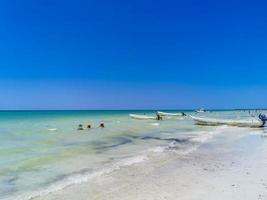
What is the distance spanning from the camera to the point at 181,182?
881 centimetres

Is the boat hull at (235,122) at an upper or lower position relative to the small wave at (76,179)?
upper

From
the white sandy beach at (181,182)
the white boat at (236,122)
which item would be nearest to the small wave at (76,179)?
the white sandy beach at (181,182)

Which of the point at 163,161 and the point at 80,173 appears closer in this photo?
the point at 80,173

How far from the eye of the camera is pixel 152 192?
25.7ft

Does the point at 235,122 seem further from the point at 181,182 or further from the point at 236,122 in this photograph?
the point at 181,182

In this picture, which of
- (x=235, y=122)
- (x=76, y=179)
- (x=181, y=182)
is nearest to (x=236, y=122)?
(x=235, y=122)

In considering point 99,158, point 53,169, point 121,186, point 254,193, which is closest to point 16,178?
point 53,169

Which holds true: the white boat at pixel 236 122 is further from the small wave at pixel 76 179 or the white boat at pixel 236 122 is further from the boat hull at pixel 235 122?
the small wave at pixel 76 179

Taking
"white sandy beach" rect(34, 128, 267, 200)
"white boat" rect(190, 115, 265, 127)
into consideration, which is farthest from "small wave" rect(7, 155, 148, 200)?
"white boat" rect(190, 115, 265, 127)

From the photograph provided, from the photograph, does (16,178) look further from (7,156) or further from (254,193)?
(254,193)

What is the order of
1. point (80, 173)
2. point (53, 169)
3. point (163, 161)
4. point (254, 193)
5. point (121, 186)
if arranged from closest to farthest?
point (254, 193)
point (121, 186)
point (80, 173)
point (53, 169)
point (163, 161)

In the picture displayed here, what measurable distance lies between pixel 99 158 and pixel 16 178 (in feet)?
14.3

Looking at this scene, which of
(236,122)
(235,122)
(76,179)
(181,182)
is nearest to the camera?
(181,182)

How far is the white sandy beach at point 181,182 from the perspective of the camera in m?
7.49
